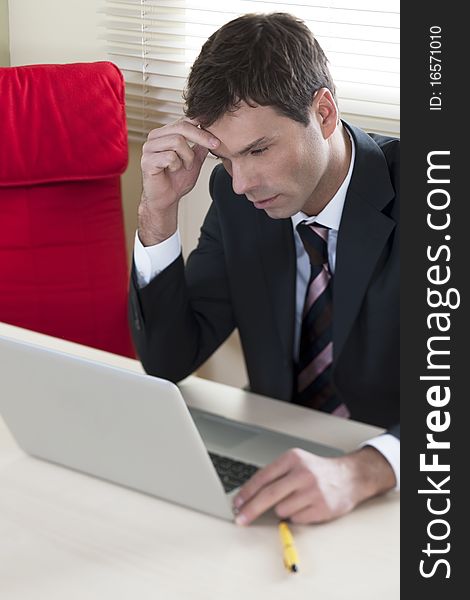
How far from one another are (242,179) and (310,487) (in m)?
0.33

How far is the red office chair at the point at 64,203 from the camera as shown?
192cm

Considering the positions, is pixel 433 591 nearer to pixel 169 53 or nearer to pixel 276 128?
pixel 276 128

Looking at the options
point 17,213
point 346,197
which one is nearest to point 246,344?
point 346,197

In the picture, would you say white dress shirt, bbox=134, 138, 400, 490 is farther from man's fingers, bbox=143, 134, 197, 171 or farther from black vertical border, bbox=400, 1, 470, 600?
black vertical border, bbox=400, 1, 470, 600

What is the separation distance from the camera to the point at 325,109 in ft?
3.22

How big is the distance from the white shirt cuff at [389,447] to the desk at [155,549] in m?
0.03

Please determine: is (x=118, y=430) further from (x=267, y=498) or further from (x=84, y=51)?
(x=84, y=51)

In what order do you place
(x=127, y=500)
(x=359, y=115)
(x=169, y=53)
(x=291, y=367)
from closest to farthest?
(x=127, y=500)
(x=291, y=367)
(x=169, y=53)
(x=359, y=115)

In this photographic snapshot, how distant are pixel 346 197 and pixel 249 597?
525 millimetres

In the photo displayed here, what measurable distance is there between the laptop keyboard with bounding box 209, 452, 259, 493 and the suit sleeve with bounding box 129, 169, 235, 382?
0.31 m

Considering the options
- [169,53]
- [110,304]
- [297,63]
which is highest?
[297,63]

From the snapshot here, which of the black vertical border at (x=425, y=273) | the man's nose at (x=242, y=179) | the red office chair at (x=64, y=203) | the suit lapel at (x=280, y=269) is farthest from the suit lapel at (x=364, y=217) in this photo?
the red office chair at (x=64, y=203)

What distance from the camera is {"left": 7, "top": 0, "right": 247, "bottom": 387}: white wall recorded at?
5.26 feet

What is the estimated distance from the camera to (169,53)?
1.57m
